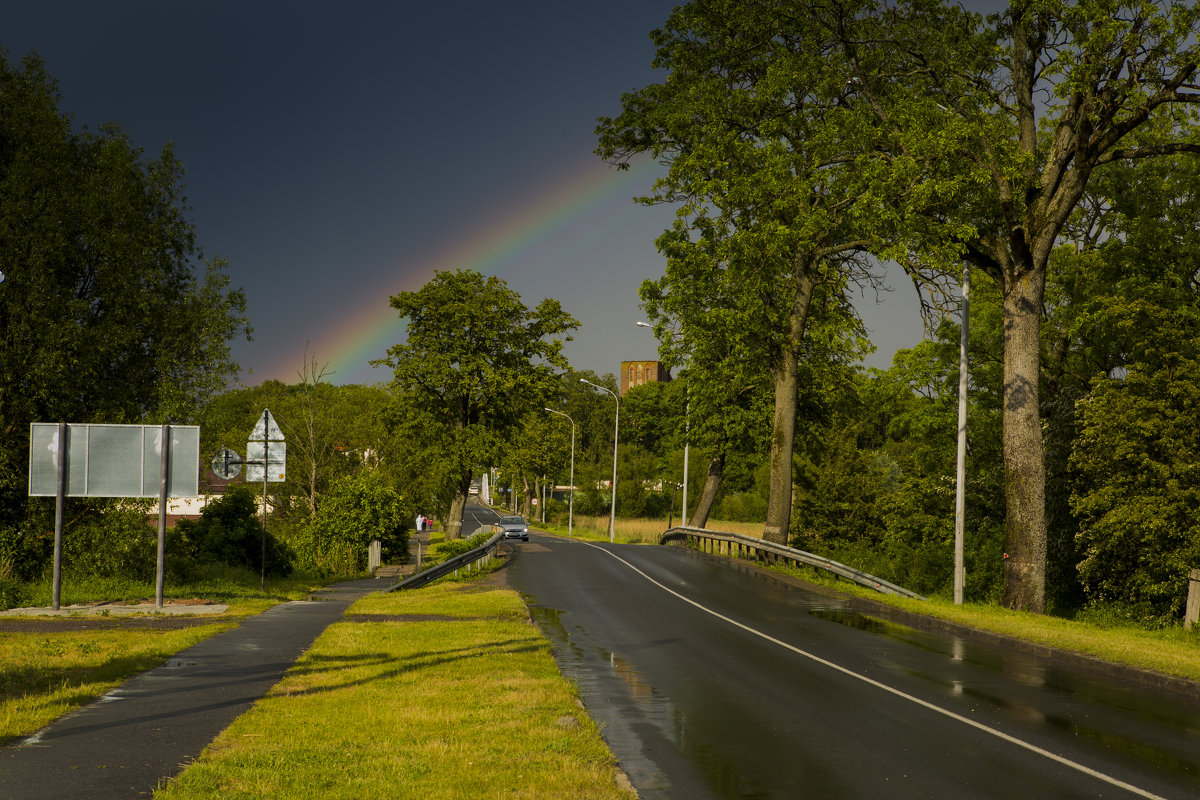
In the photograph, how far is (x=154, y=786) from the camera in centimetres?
662

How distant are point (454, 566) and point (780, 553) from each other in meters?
10.1

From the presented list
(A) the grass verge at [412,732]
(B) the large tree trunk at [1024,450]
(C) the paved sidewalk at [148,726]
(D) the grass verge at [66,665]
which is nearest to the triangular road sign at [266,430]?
(D) the grass verge at [66,665]

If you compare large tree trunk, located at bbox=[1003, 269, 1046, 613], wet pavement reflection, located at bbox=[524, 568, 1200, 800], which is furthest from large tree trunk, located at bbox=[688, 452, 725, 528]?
wet pavement reflection, located at bbox=[524, 568, 1200, 800]

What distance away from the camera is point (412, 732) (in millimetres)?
8344

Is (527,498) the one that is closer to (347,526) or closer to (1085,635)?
(347,526)

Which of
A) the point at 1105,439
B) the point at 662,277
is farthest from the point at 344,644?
the point at 662,277

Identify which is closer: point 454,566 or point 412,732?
point 412,732

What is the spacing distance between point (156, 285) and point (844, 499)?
31262 mm

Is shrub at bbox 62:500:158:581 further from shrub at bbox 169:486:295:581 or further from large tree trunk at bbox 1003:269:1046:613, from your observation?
large tree trunk at bbox 1003:269:1046:613

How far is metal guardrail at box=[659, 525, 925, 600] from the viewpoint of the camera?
23.9 m

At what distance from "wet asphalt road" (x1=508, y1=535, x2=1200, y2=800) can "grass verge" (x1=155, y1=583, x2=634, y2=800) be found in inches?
20.8

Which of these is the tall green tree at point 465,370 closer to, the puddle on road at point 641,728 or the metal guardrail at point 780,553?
the metal guardrail at point 780,553

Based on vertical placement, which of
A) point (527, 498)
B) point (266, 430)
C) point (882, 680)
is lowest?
point (527, 498)

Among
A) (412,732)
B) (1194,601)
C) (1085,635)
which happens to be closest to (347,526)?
(1085,635)
